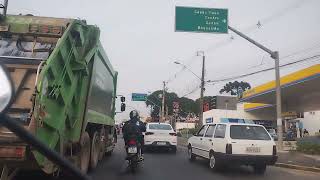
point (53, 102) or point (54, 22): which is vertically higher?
point (54, 22)

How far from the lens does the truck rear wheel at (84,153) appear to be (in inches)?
364

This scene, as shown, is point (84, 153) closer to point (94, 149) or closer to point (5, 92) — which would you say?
point (94, 149)

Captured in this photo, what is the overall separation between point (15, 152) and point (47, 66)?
1.49m

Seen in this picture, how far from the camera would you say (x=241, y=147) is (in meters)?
11.9

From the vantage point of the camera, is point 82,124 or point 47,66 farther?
point 82,124

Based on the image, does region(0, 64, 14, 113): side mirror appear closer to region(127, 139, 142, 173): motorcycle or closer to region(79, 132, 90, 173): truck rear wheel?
region(79, 132, 90, 173): truck rear wheel

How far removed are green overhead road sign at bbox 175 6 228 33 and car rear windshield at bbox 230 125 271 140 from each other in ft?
29.0

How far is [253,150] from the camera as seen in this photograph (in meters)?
11.9

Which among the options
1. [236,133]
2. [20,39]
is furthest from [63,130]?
[236,133]

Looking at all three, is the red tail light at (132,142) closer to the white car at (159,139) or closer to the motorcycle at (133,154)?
the motorcycle at (133,154)

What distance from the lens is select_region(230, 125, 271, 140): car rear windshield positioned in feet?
40.2

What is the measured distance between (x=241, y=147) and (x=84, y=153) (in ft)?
15.5

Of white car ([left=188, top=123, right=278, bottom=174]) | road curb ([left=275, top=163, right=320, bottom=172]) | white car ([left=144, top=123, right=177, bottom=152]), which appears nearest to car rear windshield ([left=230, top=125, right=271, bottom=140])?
white car ([left=188, top=123, right=278, bottom=174])

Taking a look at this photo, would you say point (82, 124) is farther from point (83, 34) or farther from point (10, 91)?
point (10, 91)
